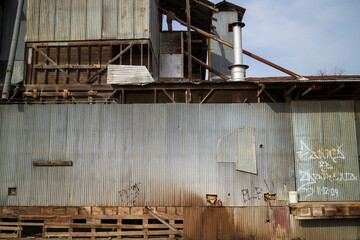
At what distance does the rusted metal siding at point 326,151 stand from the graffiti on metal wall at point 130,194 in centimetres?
697

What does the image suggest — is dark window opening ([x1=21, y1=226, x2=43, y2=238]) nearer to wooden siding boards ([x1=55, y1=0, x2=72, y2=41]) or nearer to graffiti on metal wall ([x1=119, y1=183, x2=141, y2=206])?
graffiti on metal wall ([x1=119, y1=183, x2=141, y2=206])

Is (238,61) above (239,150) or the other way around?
above

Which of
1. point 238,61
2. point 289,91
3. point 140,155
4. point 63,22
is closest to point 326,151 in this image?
point 289,91

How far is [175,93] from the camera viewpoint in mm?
13477

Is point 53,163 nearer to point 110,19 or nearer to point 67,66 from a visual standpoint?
point 67,66

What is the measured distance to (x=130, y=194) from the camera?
12320mm

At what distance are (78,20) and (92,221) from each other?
11.1m

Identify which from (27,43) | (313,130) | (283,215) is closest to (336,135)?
(313,130)

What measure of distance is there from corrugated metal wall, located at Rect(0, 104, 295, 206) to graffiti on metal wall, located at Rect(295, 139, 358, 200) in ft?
1.82

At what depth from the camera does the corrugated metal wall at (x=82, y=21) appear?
53.5 feet

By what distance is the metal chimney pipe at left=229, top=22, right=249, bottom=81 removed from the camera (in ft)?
51.1

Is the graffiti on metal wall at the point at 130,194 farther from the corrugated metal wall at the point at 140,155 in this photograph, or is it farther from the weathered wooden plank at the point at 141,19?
the weathered wooden plank at the point at 141,19

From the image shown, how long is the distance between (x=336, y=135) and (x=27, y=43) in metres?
16.9

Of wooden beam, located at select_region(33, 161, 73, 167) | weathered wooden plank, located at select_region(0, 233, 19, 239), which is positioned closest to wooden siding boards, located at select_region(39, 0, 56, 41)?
wooden beam, located at select_region(33, 161, 73, 167)
